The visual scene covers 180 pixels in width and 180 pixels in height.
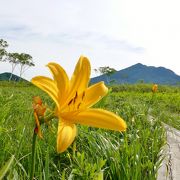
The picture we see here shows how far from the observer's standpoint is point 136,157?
9.39 feet

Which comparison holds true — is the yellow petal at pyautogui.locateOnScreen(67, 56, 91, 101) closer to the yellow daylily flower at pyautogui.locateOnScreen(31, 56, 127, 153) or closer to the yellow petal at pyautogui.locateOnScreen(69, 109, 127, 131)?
the yellow daylily flower at pyautogui.locateOnScreen(31, 56, 127, 153)

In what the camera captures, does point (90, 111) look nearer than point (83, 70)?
Yes

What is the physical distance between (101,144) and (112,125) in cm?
214

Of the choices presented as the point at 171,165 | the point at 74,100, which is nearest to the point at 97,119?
the point at 74,100

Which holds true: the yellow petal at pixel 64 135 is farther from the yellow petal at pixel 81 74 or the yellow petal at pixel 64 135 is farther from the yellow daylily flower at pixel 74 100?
the yellow petal at pixel 81 74

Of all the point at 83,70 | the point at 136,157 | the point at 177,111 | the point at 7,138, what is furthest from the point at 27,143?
the point at 177,111

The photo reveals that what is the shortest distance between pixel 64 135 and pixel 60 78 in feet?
0.66

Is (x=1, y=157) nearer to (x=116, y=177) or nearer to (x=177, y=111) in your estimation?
(x=116, y=177)

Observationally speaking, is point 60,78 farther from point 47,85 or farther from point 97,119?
point 97,119

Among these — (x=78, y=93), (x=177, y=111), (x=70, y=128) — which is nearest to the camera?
(x=70, y=128)

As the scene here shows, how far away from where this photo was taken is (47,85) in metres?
1.08

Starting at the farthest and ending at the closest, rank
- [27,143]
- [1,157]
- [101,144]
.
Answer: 1. [101,144]
2. [27,143]
3. [1,157]

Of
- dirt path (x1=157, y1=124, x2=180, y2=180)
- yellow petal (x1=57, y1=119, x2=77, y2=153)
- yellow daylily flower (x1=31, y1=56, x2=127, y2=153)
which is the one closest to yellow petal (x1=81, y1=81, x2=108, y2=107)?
yellow daylily flower (x1=31, y1=56, x2=127, y2=153)

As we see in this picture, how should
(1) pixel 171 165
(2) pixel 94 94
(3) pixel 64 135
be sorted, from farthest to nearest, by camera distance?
(1) pixel 171 165 → (2) pixel 94 94 → (3) pixel 64 135
